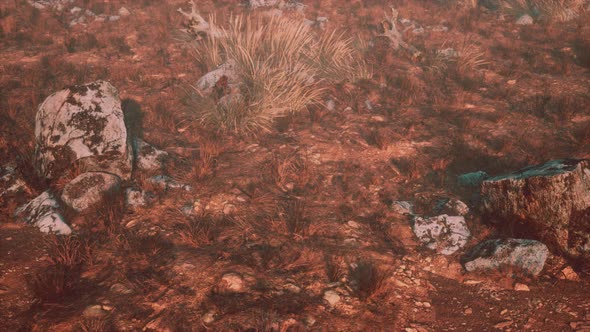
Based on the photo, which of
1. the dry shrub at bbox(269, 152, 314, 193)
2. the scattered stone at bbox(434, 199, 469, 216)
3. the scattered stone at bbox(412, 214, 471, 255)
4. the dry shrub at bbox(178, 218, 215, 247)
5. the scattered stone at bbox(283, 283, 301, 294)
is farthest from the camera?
the dry shrub at bbox(269, 152, 314, 193)

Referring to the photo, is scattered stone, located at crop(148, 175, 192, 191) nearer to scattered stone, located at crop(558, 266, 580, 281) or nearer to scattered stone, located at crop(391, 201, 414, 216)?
scattered stone, located at crop(391, 201, 414, 216)

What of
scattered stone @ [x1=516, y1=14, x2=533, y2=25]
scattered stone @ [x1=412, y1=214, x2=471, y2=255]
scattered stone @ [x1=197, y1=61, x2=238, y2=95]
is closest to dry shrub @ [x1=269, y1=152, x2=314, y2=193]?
scattered stone @ [x1=412, y1=214, x2=471, y2=255]

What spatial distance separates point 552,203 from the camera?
3699mm

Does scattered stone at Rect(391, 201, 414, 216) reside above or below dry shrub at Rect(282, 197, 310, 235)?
above

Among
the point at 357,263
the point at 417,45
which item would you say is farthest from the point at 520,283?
the point at 417,45

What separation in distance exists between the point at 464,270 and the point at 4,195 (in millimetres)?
Answer: 4858

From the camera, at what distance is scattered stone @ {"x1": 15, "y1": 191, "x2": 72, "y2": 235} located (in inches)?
154

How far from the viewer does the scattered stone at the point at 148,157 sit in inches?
198

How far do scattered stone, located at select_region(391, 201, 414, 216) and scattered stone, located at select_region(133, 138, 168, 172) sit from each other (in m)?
2.95

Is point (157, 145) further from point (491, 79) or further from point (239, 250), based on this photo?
point (491, 79)

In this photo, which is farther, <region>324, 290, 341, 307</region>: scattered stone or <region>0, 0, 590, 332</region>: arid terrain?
<region>324, 290, 341, 307</region>: scattered stone

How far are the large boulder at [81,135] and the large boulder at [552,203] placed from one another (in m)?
4.29

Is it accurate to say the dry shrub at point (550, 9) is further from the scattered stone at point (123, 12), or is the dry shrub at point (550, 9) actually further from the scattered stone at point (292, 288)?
the scattered stone at point (123, 12)

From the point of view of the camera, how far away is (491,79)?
7672 millimetres
